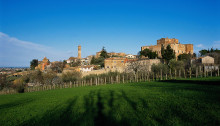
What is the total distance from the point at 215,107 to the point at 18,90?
40.6 metres

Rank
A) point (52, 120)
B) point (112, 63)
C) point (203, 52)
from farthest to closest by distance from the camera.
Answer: point (203, 52), point (112, 63), point (52, 120)

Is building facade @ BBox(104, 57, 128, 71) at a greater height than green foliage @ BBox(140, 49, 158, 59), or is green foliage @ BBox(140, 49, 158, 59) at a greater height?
green foliage @ BBox(140, 49, 158, 59)

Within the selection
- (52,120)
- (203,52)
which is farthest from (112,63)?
(52,120)

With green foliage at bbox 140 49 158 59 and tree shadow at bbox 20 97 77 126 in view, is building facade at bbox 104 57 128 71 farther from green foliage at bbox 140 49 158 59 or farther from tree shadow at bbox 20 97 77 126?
tree shadow at bbox 20 97 77 126

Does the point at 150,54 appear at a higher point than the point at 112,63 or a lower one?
higher

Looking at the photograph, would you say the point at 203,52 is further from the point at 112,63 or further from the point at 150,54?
the point at 112,63

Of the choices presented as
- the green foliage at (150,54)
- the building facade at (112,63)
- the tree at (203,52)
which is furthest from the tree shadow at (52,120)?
the tree at (203,52)

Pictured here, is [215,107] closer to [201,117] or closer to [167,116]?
[201,117]

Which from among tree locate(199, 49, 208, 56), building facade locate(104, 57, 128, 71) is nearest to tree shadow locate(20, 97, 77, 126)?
building facade locate(104, 57, 128, 71)

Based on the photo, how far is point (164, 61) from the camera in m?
52.9

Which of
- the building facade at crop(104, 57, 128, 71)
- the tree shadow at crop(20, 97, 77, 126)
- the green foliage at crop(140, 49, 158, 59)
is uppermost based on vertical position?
the green foliage at crop(140, 49, 158, 59)

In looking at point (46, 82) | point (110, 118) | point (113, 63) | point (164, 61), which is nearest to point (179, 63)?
point (164, 61)

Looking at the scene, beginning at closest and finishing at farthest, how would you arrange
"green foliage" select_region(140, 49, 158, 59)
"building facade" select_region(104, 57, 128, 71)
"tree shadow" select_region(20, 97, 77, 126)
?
"tree shadow" select_region(20, 97, 77, 126)
"building facade" select_region(104, 57, 128, 71)
"green foliage" select_region(140, 49, 158, 59)

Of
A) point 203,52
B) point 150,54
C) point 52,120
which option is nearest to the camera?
point 52,120
